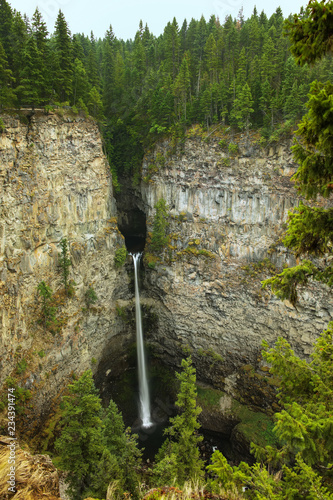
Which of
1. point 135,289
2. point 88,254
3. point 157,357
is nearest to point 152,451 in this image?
point 157,357

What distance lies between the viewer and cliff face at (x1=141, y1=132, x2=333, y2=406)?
28391 millimetres

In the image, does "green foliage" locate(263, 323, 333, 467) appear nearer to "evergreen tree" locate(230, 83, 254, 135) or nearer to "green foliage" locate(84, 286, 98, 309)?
"green foliage" locate(84, 286, 98, 309)

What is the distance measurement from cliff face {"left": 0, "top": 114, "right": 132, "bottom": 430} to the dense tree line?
3.53m

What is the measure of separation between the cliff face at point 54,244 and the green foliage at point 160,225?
4025 millimetres

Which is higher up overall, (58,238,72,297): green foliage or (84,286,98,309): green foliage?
(58,238,72,297): green foliage

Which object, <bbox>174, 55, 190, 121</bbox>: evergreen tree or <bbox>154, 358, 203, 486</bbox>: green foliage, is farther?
<bbox>174, 55, 190, 121</bbox>: evergreen tree

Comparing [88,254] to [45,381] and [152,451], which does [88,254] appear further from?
[152,451]

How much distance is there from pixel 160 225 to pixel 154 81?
23143mm

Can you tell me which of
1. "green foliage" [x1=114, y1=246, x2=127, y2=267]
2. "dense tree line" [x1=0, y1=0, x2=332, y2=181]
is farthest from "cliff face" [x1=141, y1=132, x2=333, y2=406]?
"green foliage" [x1=114, y1=246, x2=127, y2=267]

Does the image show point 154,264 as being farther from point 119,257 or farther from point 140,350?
point 140,350

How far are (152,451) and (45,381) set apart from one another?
12.9 metres

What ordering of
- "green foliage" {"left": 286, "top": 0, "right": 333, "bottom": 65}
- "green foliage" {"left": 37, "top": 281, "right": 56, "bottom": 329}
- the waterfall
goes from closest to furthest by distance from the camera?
"green foliage" {"left": 286, "top": 0, "right": 333, "bottom": 65}, "green foliage" {"left": 37, "top": 281, "right": 56, "bottom": 329}, the waterfall

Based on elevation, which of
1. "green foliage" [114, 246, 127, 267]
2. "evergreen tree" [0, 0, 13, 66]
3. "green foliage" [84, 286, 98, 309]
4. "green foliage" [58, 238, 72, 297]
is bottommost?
"green foliage" [84, 286, 98, 309]

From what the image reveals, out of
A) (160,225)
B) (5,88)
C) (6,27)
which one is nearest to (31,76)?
(5,88)
